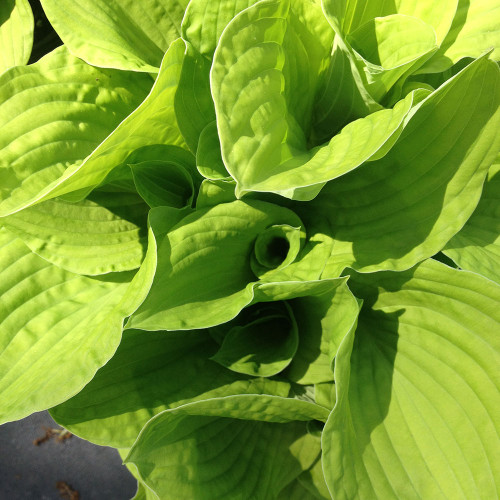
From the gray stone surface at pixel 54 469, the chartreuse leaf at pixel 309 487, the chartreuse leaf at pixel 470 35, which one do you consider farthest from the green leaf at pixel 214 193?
the gray stone surface at pixel 54 469

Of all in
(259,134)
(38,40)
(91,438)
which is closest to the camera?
(259,134)

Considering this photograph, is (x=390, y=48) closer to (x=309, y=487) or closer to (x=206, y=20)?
(x=206, y=20)

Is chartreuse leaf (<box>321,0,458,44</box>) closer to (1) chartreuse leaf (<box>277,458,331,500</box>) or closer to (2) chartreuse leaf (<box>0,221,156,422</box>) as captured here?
(2) chartreuse leaf (<box>0,221,156,422</box>)

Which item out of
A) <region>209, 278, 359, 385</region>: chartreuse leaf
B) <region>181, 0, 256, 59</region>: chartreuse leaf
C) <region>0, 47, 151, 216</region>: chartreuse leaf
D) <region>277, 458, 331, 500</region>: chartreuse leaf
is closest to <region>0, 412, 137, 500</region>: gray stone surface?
<region>277, 458, 331, 500</region>: chartreuse leaf

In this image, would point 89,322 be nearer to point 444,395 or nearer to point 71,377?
point 71,377

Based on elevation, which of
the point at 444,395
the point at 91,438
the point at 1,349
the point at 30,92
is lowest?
the point at 444,395

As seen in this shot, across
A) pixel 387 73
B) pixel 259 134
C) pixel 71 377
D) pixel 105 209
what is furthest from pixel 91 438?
pixel 387 73

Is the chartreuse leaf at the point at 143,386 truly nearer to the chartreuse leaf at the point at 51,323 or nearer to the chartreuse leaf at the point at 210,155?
the chartreuse leaf at the point at 51,323
